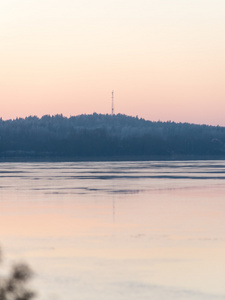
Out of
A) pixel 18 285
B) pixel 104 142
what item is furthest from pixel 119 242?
pixel 104 142

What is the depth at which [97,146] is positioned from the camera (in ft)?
462

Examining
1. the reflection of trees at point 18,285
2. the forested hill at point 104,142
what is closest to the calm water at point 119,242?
the reflection of trees at point 18,285

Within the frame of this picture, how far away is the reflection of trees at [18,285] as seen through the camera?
12.7ft

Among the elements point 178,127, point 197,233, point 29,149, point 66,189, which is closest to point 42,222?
point 197,233

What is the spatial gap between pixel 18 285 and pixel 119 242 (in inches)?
519

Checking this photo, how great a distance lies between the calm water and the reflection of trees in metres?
1.16

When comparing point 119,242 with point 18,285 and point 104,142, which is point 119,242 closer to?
point 18,285

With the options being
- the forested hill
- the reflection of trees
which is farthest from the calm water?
the forested hill

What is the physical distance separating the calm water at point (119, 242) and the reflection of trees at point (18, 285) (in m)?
1.16

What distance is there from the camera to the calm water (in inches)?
461

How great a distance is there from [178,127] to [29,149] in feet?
148

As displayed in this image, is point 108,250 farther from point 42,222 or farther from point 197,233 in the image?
point 42,222

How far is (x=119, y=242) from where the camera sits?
Answer: 669 inches

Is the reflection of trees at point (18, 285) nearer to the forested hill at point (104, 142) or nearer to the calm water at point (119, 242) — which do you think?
the calm water at point (119, 242)
